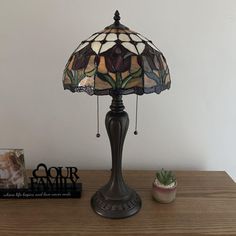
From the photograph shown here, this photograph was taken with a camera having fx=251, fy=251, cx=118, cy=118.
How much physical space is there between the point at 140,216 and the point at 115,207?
0.25ft

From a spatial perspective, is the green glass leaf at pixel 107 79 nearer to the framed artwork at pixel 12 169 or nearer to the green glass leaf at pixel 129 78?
the green glass leaf at pixel 129 78

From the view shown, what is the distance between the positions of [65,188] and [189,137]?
1.71ft

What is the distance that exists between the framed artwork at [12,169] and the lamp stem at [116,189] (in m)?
0.24

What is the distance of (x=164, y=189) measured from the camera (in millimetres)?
760

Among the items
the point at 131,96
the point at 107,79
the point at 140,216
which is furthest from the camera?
the point at 131,96

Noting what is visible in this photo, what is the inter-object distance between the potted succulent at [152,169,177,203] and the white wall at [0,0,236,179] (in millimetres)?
242

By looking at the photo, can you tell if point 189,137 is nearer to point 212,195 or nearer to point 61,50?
point 212,195

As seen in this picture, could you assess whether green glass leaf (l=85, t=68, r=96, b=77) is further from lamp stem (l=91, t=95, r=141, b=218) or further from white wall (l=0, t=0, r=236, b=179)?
white wall (l=0, t=0, r=236, b=179)

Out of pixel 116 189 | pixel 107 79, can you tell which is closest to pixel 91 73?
pixel 107 79

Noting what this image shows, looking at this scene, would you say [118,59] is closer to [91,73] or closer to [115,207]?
[91,73]

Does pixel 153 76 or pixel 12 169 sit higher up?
pixel 153 76

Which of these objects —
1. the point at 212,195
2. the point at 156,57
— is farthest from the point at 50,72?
the point at 212,195

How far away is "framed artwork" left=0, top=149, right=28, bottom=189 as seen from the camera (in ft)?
2.57

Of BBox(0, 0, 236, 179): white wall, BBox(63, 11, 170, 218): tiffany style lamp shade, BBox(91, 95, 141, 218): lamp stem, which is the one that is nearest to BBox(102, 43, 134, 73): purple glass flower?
BBox(63, 11, 170, 218): tiffany style lamp shade
